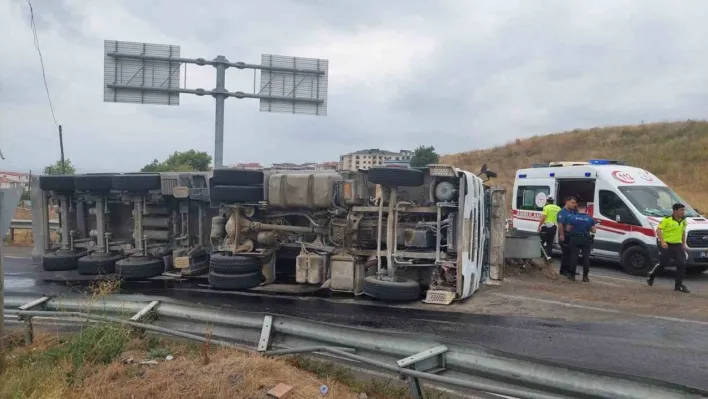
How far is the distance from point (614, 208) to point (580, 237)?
2695mm

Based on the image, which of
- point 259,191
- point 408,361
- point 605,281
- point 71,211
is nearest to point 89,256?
point 71,211

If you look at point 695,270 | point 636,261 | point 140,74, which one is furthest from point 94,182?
point 695,270

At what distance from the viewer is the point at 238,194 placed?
27.8ft

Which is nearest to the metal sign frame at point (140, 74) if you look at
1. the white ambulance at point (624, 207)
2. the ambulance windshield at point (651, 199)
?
the white ambulance at point (624, 207)

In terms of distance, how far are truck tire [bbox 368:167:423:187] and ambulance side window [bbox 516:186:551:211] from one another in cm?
686

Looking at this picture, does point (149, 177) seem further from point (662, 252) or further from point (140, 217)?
point (662, 252)

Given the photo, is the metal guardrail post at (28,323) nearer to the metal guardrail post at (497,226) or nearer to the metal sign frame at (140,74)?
the metal guardrail post at (497,226)

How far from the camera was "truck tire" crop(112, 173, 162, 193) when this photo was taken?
9047 millimetres

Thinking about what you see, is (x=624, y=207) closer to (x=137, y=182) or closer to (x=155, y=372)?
(x=137, y=182)

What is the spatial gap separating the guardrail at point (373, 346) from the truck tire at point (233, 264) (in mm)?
3240

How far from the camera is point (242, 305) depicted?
7.53m

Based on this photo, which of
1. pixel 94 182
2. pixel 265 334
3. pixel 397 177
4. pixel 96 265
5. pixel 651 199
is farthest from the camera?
pixel 651 199

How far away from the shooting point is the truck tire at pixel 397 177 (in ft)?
25.1

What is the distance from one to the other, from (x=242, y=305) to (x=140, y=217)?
3042 mm
